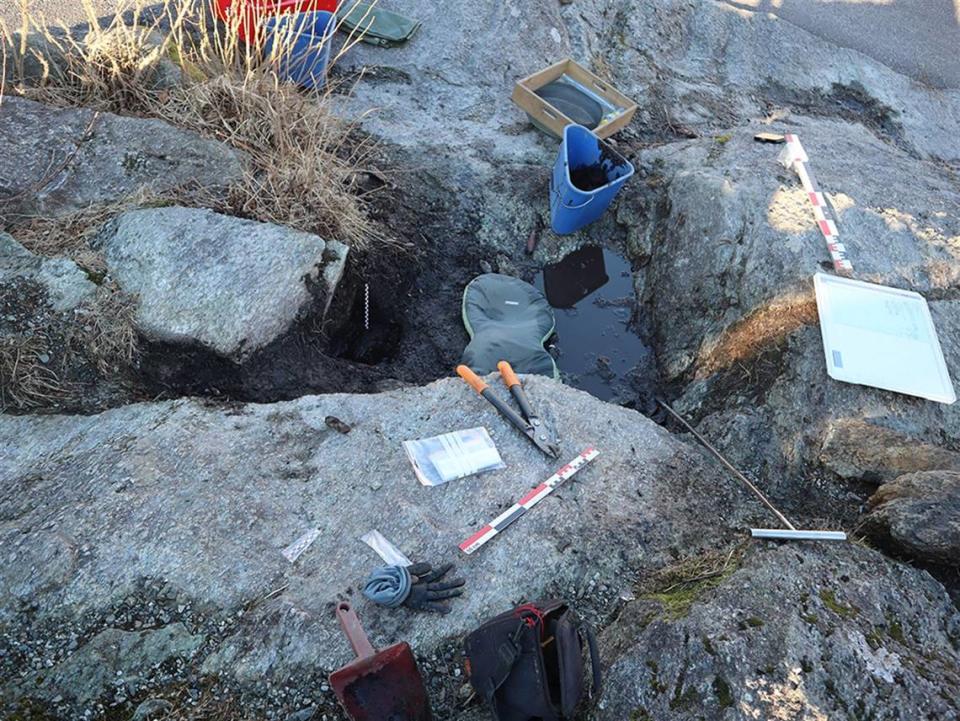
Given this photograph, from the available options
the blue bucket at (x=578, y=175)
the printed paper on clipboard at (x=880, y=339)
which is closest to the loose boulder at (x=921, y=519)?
the printed paper on clipboard at (x=880, y=339)

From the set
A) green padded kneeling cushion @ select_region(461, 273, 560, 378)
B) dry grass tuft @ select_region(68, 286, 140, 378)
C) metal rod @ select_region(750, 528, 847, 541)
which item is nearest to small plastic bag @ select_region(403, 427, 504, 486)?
green padded kneeling cushion @ select_region(461, 273, 560, 378)

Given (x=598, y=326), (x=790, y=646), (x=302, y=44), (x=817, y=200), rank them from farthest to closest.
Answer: (x=302, y=44)
(x=598, y=326)
(x=817, y=200)
(x=790, y=646)

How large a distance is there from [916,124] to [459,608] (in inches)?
257

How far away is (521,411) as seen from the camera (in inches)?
143

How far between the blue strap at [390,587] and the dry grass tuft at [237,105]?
2323 millimetres

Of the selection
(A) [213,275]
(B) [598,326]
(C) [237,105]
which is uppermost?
(C) [237,105]

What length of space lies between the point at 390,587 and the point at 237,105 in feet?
11.0

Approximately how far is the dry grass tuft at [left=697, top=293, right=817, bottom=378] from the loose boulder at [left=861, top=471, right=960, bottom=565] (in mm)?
1152

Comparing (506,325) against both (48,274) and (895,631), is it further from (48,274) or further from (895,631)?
(895,631)

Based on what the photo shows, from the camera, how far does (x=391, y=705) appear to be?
238 centimetres

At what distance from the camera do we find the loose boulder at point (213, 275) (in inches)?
145

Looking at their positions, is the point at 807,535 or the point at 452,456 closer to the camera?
the point at 807,535

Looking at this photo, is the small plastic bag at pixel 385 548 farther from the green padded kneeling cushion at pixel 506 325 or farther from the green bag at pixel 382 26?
the green bag at pixel 382 26

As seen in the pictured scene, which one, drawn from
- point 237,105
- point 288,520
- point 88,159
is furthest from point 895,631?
point 88,159
